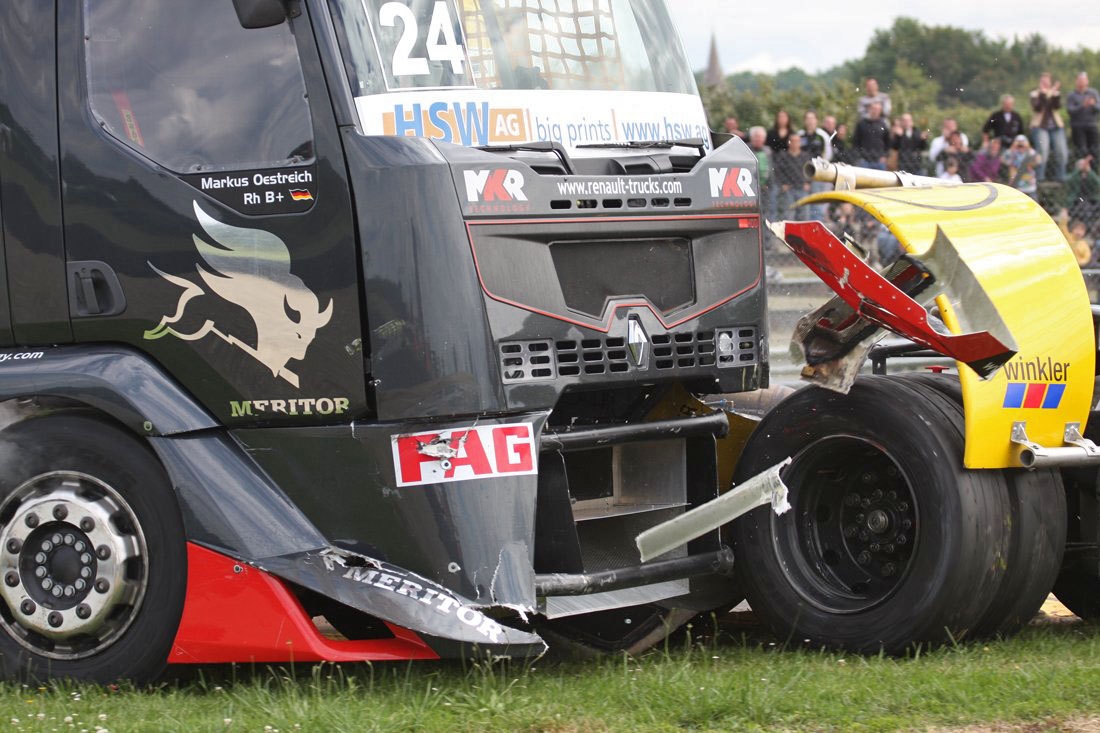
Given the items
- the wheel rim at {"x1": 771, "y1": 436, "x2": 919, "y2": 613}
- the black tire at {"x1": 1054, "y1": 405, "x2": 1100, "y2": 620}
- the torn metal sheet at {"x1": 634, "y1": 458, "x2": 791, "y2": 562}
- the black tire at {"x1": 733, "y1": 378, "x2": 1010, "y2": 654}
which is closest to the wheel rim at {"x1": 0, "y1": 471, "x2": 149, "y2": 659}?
the torn metal sheet at {"x1": 634, "y1": 458, "x2": 791, "y2": 562}

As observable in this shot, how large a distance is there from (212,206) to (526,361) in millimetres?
1153

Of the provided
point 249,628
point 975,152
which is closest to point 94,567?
point 249,628

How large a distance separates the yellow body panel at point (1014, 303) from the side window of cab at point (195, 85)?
2.04 metres

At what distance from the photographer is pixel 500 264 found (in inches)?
211

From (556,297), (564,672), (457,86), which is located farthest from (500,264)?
(564,672)

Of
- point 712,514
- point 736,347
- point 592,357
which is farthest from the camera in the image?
point 736,347

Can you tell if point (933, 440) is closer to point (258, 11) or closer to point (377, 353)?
point (377, 353)

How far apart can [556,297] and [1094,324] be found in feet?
6.92

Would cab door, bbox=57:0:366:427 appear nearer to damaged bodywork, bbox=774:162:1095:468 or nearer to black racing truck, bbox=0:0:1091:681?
black racing truck, bbox=0:0:1091:681

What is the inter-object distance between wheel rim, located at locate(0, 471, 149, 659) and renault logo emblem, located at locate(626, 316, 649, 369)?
5.79 feet

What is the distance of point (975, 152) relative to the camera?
47.1 feet

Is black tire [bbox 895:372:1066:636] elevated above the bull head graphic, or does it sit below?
below

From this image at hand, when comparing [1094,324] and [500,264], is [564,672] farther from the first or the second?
[1094,324]

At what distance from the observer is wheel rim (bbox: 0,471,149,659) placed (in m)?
5.47
